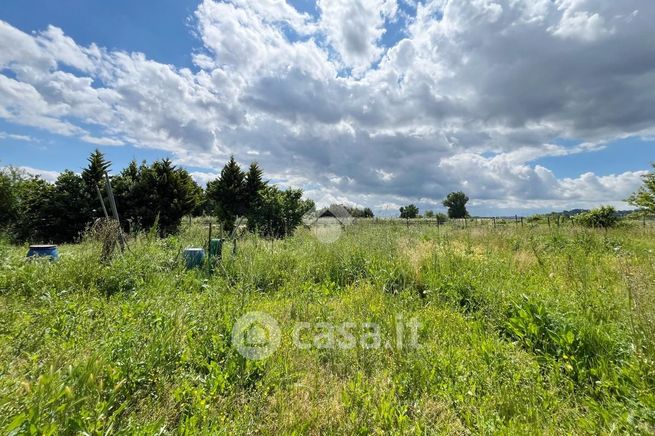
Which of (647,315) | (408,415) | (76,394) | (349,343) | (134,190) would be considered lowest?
(408,415)

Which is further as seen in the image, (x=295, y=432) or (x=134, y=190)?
(x=134, y=190)

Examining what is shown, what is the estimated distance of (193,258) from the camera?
560 centimetres

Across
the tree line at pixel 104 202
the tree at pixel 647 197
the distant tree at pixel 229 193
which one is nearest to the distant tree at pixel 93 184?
the tree line at pixel 104 202

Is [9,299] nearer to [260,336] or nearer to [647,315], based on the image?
[260,336]

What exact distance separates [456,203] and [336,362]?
7632 cm

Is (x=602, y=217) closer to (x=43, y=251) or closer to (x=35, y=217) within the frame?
(x=43, y=251)

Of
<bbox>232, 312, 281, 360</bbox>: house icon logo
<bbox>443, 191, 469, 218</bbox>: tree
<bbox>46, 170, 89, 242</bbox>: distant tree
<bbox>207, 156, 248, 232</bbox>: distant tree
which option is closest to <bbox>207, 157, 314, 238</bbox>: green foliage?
<bbox>207, 156, 248, 232</bbox>: distant tree

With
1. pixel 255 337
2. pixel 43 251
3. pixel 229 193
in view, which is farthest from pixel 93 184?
pixel 255 337

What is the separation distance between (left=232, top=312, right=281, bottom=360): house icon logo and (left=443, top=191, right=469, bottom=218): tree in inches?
2897

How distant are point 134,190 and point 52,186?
4.66 m

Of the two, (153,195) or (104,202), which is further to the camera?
(153,195)

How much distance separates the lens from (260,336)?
274 centimetres

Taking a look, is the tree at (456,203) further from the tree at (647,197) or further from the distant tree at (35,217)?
the distant tree at (35,217)

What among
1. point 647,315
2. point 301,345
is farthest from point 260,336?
point 647,315
